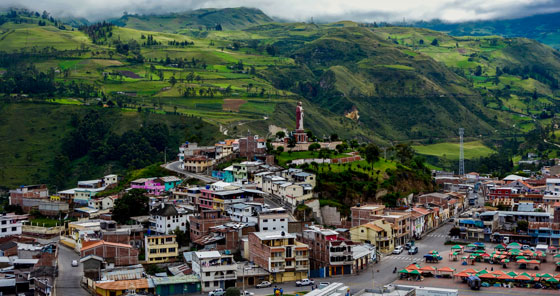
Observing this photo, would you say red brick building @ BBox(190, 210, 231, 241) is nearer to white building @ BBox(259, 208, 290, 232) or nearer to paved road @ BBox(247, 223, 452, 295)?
white building @ BBox(259, 208, 290, 232)

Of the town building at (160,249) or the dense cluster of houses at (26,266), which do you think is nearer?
the dense cluster of houses at (26,266)

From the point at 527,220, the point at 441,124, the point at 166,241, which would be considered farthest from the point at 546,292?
the point at 441,124

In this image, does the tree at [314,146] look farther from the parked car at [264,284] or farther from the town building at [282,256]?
the parked car at [264,284]

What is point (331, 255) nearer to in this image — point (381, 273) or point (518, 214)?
point (381, 273)

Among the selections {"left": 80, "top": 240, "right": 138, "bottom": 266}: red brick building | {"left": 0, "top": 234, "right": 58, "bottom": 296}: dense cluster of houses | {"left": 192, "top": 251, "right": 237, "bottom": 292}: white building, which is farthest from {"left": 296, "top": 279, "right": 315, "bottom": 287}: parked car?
{"left": 0, "top": 234, "right": 58, "bottom": 296}: dense cluster of houses

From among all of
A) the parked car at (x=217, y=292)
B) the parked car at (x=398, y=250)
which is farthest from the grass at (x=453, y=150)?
the parked car at (x=217, y=292)

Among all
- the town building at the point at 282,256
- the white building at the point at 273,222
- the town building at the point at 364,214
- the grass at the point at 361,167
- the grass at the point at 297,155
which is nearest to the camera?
the town building at the point at 282,256
